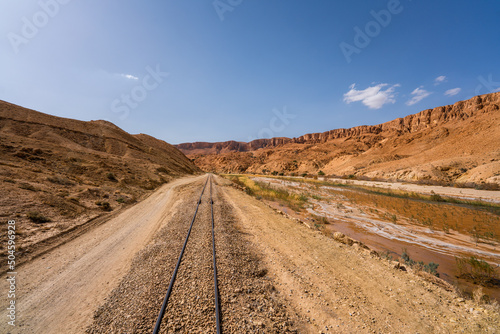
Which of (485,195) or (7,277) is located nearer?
(7,277)

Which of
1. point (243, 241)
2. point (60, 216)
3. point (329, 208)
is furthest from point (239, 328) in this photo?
point (329, 208)

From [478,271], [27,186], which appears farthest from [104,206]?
[478,271]

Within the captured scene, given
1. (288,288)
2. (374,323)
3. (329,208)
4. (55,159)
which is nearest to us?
(374,323)

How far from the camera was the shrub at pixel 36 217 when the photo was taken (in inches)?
327

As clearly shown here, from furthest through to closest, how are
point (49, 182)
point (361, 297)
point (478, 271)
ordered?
point (49, 182)
point (478, 271)
point (361, 297)

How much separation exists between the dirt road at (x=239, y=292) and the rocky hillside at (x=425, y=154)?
3740cm

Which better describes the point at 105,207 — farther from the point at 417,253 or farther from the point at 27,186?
the point at 417,253

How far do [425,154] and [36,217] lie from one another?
7367cm

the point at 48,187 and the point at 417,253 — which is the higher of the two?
the point at 48,187

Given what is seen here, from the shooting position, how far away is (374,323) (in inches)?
146

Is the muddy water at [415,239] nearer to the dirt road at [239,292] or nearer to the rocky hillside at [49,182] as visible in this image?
the dirt road at [239,292]

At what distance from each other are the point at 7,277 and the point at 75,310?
3158 millimetres

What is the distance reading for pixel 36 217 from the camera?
8.38m

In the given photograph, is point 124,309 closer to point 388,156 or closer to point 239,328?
point 239,328
